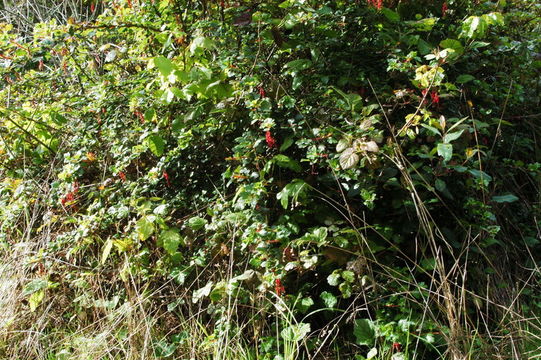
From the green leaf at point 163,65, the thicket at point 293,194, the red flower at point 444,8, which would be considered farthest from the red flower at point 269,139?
the red flower at point 444,8

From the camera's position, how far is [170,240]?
2.49m

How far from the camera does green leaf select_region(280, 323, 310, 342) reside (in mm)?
2057

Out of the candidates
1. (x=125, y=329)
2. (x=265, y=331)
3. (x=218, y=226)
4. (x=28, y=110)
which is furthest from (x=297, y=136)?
(x=28, y=110)

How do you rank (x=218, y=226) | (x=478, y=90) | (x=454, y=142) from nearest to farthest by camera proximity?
1. (x=454, y=142)
2. (x=218, y=226)
3. (x=478, y=90)

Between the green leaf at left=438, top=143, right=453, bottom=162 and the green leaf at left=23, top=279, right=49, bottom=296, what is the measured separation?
2049mm

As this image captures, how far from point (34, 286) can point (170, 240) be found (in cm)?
80

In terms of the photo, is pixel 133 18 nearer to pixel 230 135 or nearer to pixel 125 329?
pixel 230 135

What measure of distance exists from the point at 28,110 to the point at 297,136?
200 centimetres

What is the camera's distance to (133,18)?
2951mm

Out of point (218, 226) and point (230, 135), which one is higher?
point (230, 135)

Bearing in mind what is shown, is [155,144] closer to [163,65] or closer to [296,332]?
[163,65]

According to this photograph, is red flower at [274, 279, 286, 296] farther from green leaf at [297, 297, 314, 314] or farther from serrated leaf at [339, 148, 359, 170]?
serrated leaf at [339, 148, 359, 170]

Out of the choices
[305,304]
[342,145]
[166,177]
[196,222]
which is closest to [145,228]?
[196,222]

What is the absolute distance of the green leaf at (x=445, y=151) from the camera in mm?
2008
